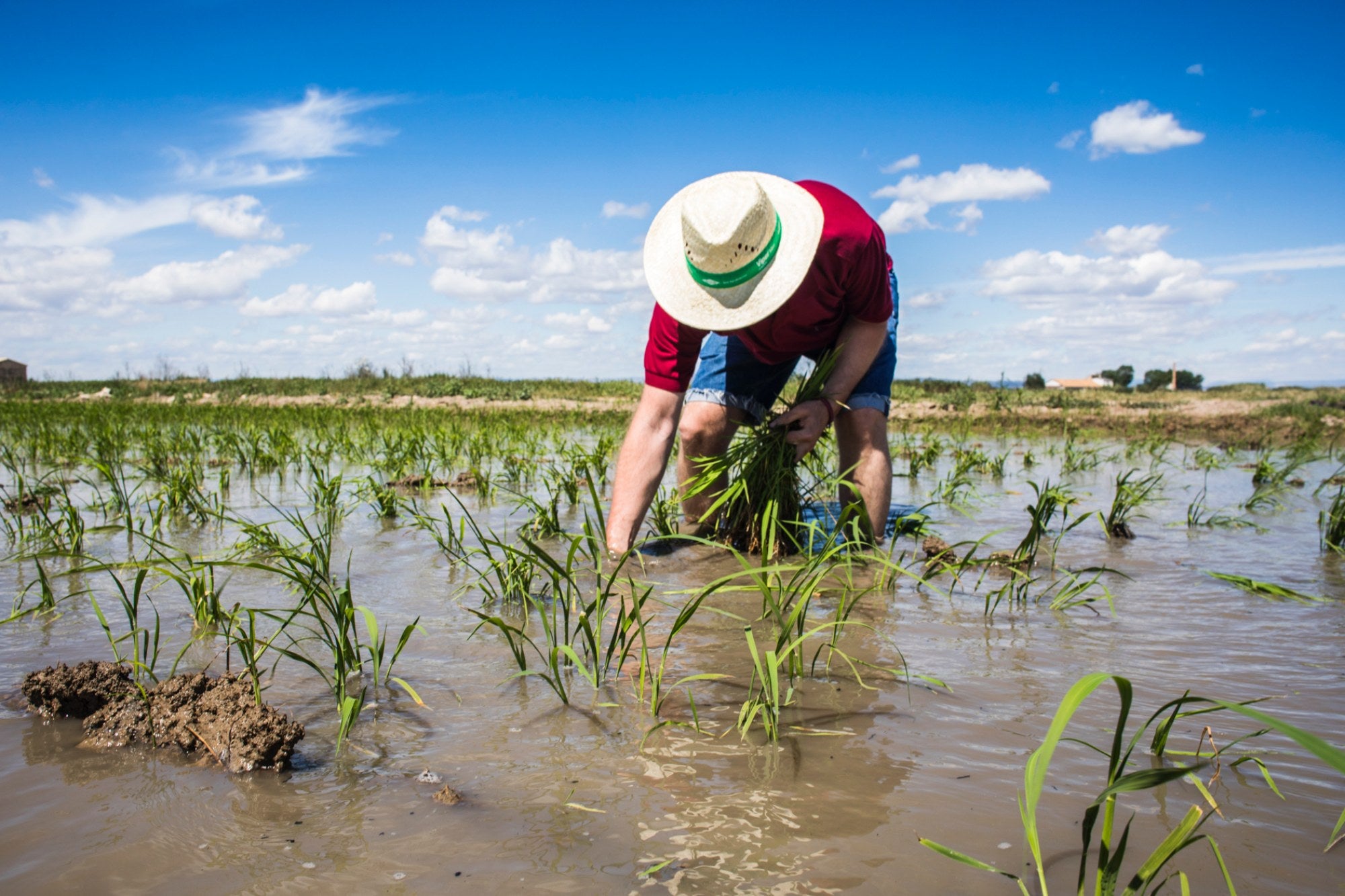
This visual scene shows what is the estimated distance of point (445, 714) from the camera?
6.05 ft

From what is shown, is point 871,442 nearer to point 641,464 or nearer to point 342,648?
point 641,464

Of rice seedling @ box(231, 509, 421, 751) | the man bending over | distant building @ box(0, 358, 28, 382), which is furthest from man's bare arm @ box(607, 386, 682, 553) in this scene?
distant building @ box(0, 358, 28, 382)

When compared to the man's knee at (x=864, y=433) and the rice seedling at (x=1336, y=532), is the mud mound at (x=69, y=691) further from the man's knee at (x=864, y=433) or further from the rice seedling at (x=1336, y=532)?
the rice seedling at (x=1336, y=532)

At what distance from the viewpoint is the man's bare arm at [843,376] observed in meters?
3.40

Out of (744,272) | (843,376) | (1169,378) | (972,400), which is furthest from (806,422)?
(1169,378)

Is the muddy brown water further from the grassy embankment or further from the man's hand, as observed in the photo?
the grassy embankment

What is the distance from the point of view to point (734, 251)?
8.92 feet

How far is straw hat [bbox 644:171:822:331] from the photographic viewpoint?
270 centimetres

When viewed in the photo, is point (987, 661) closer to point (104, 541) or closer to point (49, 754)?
point (49, 754)

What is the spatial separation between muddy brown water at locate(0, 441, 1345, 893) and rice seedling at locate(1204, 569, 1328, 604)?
291mm

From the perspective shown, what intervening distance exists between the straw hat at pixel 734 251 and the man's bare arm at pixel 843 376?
2.13 feet

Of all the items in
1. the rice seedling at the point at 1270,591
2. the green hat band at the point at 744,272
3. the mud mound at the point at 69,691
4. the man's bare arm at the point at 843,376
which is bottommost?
the mud mound at the point at 69,691

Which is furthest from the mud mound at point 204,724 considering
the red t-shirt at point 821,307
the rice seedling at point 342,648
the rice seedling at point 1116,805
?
the red t-shirt at point 821,307

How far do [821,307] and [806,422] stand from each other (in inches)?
18.8
